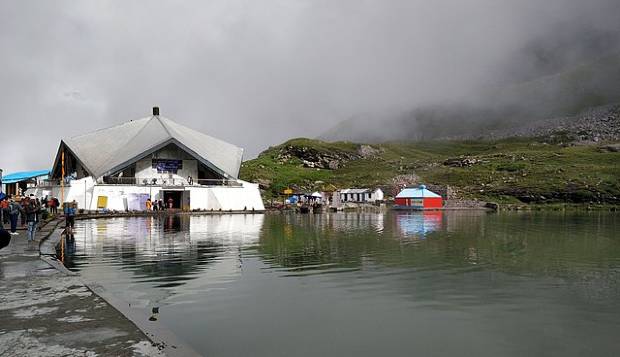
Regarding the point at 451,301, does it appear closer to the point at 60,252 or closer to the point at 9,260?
the point at 9,260

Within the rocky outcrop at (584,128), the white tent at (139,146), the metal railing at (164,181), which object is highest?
the rocky outcrop at (584,128)

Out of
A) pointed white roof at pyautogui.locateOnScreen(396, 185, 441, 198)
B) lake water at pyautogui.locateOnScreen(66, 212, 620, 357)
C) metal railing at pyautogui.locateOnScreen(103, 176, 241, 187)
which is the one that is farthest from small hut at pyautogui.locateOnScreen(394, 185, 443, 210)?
lake water at pyautogui.locateOnScreen(66, 212, 620, 357)

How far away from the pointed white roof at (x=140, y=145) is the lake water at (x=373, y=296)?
116 ft

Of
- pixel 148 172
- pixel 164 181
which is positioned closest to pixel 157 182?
pixel 164 181

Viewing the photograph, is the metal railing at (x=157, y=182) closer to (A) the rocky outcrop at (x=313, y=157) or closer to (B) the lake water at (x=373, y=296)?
(B) the lake water at (x=373, y=296)

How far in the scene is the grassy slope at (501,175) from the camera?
81062mm

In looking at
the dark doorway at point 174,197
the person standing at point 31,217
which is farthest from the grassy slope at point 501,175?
the person standing at point 31,217

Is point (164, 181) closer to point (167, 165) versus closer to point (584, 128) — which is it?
point (167, 165)

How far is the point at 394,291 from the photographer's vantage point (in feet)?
32.6

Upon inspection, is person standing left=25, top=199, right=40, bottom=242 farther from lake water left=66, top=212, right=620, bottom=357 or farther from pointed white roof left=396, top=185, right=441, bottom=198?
pointed white roof left=396, top=185, right=441, bottom=198

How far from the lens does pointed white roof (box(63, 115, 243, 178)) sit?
51062 millimetres

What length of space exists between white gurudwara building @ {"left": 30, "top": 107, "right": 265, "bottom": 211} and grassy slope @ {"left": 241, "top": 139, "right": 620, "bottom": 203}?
3150cm

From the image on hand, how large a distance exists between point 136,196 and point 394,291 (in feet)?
137

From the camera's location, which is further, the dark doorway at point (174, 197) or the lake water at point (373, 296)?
the dark doorway at point (174, 197)
